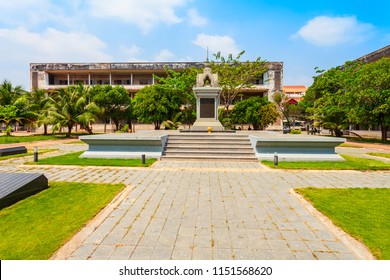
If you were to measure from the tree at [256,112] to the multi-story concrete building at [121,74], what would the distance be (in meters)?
7.60

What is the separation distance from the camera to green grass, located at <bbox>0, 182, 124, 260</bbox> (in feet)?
11.9

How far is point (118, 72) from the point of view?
4716 cm

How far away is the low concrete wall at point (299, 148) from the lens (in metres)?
12.0

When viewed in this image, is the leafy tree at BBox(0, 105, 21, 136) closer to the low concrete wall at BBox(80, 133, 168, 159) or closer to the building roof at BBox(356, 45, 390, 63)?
the low concrete wall at BBox(80, 133, 168, 159)

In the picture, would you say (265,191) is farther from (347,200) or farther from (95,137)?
(95,137)

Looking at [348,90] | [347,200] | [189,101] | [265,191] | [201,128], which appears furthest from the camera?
[189,101]

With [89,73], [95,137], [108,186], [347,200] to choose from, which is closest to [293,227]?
[347,200]

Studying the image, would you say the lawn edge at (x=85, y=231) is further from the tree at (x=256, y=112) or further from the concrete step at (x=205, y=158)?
the tree at (x=256, y=112)

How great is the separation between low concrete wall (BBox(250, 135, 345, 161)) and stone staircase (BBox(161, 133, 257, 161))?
823 millimetres

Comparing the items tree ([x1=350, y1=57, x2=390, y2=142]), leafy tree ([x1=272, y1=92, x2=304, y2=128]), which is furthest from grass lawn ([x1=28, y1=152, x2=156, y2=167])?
leafy tree ([x1=272, y1=92, x2=304, y2=128])

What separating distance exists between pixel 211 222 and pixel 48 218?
3.37 meters

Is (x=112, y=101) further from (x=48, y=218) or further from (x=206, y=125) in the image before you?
(x=48, y=218)

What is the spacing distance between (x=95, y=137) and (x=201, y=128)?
8257 mm

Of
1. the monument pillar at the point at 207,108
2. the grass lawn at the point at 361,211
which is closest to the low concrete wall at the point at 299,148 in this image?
the grass lawn at the point at 361,211
